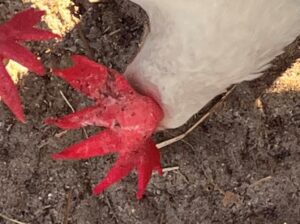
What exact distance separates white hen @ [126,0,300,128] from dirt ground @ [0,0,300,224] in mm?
603

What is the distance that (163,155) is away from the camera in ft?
9.06

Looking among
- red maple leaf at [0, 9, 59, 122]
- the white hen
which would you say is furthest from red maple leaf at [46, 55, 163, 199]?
red maple leaf at [0, 9, 59, 122]

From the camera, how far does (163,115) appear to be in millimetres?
2121

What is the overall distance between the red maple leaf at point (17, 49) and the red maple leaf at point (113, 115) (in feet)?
0.62

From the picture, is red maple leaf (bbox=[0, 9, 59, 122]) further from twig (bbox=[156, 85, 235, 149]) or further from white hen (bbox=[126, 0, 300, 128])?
twig (bbox=[156, 85, 235, 149])

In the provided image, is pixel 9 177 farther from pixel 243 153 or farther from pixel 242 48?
pixel 242 48

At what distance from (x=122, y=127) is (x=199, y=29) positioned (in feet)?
1.07

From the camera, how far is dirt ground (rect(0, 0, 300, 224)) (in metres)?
2.74

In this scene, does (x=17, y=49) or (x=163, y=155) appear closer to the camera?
(x=17, y=49)

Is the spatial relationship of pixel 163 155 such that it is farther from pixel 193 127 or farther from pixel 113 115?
pixel 113 115

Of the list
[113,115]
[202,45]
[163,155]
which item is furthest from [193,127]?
[202,45]

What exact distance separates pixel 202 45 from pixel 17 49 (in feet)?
1.98

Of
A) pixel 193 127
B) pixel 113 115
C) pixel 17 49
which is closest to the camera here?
pixel 113 115

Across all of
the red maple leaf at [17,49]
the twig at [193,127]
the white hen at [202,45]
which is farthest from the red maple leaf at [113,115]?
the twig at [193,127]
